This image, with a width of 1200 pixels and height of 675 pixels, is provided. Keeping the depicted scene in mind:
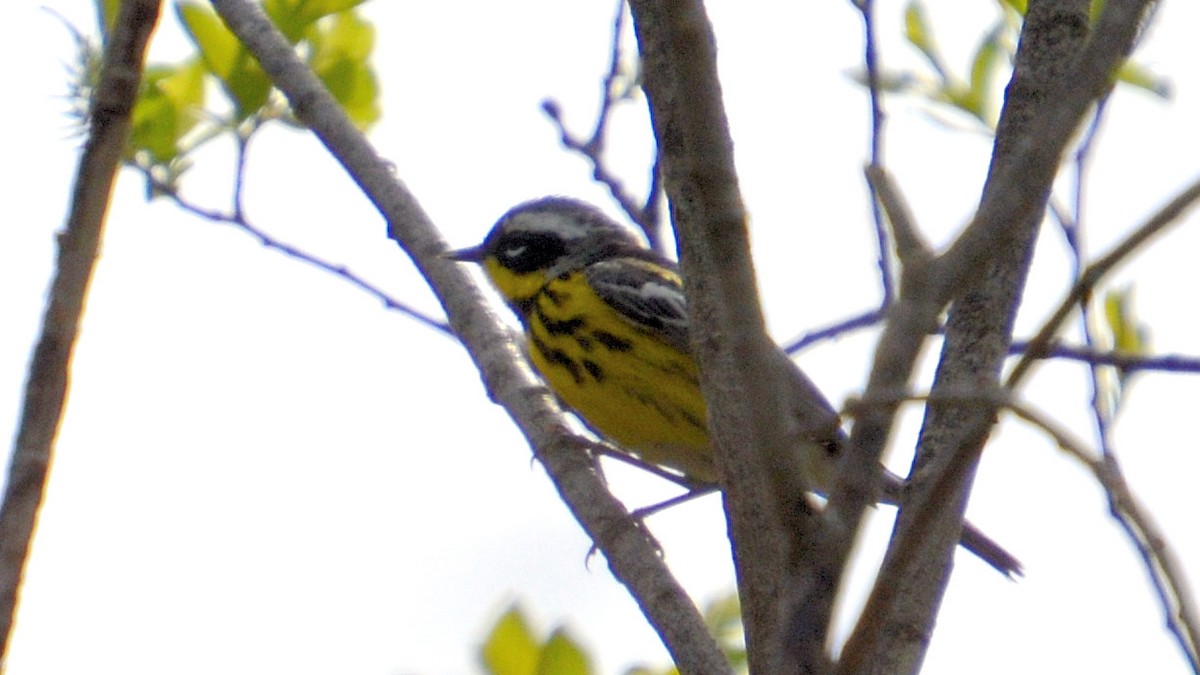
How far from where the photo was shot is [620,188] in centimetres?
408

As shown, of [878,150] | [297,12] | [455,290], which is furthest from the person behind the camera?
[455,290]

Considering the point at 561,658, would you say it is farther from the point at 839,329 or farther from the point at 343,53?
the point at 343,53

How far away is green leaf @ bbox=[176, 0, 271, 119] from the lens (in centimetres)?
416

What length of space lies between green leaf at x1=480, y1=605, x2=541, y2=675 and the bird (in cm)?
141

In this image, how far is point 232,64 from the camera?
4164 mm

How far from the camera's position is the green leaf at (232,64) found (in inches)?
164

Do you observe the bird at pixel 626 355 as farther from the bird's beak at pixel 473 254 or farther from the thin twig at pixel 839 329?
the thin twig at pixel 839 329

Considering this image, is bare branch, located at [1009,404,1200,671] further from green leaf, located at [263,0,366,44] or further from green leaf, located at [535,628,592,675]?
green leaf, located at [263,0,366,44]

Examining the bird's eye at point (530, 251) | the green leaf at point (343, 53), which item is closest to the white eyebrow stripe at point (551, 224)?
the bird's eye at point (530, 251)

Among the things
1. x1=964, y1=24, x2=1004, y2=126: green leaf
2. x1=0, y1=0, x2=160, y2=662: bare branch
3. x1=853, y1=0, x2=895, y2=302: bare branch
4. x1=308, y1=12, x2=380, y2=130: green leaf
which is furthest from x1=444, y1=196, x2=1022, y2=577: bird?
x1=0, y1=0, x2=160, y2=662: bare branch

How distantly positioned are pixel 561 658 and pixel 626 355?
2.19m

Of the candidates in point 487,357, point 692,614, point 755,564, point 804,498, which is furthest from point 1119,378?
point 487,357

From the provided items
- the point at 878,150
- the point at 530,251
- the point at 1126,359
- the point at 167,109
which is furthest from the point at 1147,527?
the point at 530,251

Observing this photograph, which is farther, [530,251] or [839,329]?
[530,251]
